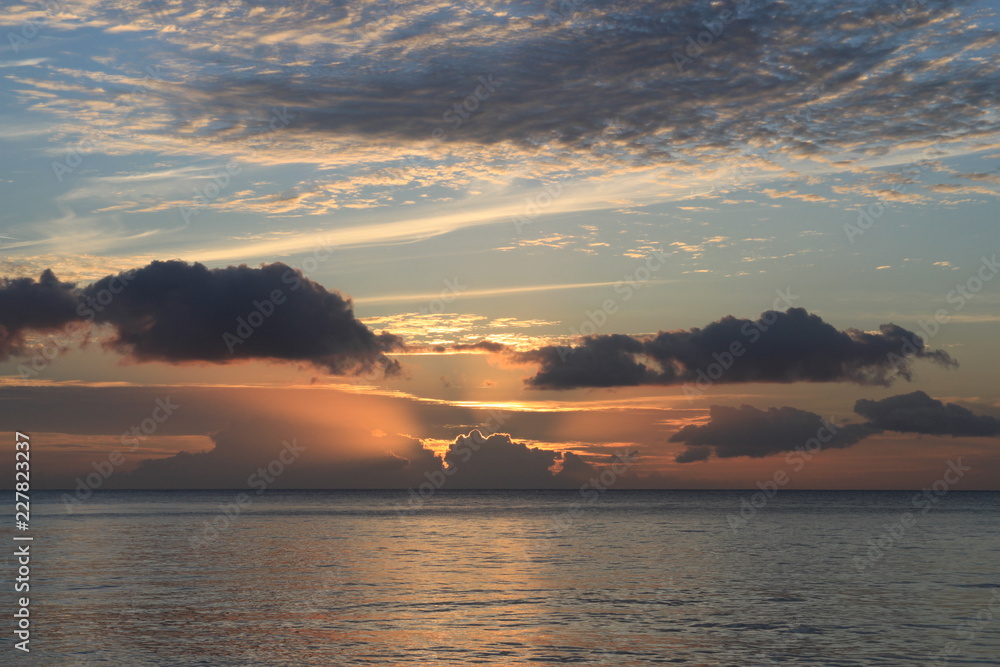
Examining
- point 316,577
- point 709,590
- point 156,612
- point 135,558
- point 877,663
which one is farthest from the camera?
point 135,558

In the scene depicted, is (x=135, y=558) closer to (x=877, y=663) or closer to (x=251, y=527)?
(x=251, y=527)

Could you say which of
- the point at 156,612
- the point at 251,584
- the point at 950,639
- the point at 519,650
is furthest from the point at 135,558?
the point at 950,639

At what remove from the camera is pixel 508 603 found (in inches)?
2003

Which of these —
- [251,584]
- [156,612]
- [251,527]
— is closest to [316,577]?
[251,584]

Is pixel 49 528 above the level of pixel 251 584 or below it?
below

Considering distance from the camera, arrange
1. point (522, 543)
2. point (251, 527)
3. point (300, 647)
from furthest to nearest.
Result: 1. point (251, 527)
2. point (522, 543)
3. point (300, 647)

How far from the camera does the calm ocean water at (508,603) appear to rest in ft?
125

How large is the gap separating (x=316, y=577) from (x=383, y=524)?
80885mm

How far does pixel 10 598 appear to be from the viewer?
5047 centimetres

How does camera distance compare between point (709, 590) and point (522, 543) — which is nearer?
point (709, 590)

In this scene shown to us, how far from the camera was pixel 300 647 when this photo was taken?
38781 millimetres

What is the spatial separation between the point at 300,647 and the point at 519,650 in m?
10.4

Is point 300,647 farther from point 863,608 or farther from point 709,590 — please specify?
point 863,608

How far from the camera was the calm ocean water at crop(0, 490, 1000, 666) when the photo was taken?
38.0 m
